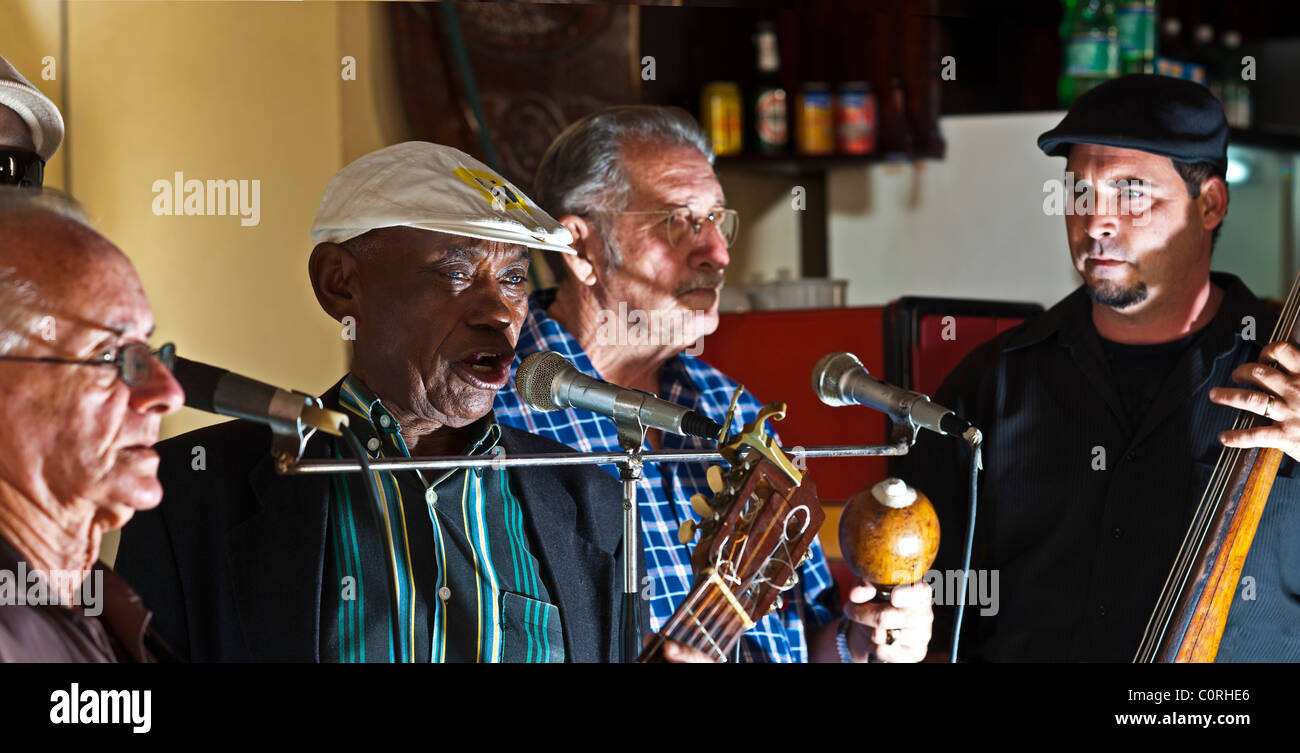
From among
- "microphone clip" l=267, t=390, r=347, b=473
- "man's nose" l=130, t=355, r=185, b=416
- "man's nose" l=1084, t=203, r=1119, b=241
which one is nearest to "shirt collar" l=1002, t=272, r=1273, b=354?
"man's nose" l=1084, t=203, r=1119, b=241

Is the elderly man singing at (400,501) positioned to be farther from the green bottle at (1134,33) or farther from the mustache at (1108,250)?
the green bottle at (1134,33)

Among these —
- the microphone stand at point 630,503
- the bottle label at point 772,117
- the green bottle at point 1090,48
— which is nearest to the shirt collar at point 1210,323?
the microphone stand at point 630,503

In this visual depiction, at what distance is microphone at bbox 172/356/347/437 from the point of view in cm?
116

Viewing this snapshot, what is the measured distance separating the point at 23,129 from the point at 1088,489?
1.38 m

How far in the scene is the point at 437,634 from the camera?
4.80 ft

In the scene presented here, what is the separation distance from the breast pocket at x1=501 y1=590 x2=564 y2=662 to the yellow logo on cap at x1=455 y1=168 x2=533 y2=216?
437 millimetres

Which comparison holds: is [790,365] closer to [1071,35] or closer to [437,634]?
[437,634]

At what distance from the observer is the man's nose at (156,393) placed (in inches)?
43.8

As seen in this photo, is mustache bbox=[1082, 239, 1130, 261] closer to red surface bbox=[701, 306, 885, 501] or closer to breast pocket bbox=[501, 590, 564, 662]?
red surface bbox=[701, 306, 885, 501]

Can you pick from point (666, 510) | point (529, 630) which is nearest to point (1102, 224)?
point (666, 510)

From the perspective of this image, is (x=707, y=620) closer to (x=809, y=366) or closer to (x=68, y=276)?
(x=68, y=276)

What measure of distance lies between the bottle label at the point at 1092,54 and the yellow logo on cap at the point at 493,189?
2377 mm

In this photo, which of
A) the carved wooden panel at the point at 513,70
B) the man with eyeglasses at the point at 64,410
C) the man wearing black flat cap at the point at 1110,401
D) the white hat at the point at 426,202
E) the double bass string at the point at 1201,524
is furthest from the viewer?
the carved wooden panel at the point at 513,70

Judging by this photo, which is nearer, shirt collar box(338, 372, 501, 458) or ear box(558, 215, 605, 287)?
shirt collar box(338, 372, 501, 458)
